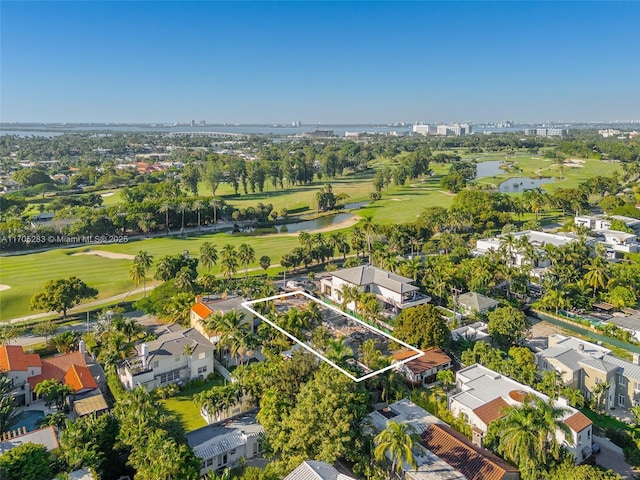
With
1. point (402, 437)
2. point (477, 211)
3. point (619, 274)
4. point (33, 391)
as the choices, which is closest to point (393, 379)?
point (402, 437)

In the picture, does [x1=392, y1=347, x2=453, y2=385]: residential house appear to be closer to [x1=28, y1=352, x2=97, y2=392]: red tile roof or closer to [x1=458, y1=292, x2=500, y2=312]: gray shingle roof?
[x1=458, y1=292, x2=500, y2=312]: gray shingle roof

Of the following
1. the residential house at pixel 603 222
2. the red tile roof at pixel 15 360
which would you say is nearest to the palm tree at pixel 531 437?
the red tile roof at pixel 15 360

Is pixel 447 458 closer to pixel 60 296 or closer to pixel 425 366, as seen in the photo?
pixel 425 366

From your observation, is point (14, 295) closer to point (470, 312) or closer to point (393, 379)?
point (393, 379)

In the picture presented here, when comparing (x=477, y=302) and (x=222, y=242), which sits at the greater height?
(x=477, y=302)

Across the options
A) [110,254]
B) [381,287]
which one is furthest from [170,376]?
[110,254]

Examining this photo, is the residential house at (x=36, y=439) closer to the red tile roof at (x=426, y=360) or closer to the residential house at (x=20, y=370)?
the residential house at (x=20, y=370)
